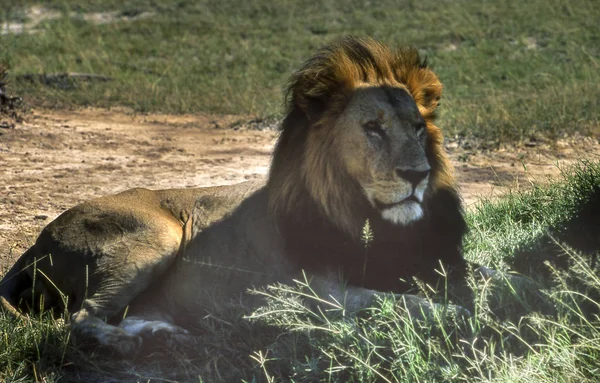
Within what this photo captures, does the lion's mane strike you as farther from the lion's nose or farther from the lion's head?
the lion's nose

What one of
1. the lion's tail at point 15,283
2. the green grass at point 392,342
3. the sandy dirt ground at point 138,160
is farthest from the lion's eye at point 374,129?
the sandy dirt ground at point 138,160

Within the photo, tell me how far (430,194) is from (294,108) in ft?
2.61

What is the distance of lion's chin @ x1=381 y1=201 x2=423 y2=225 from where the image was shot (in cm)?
378

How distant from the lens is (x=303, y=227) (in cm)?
402

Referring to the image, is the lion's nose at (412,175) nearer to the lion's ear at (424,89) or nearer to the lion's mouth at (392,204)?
the lion's mouth at (392,204)

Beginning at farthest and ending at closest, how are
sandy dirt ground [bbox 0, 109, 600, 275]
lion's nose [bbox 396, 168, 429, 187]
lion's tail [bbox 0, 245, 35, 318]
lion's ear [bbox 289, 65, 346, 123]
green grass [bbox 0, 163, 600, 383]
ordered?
sandy dirt ground [bbox 0, 109, 600, 275], lion's tail [bbox 0, 245, 35, 318], lion's ear [bbox 289, 65, 346, 123], lion's nose [bbox 396, 168, 429, 187], green grass [bbox 0, 163, 600, 383]

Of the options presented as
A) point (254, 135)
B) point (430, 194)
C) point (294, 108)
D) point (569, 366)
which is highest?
point (294, 108)

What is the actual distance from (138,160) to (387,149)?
204 inches

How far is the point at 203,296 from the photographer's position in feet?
14.1

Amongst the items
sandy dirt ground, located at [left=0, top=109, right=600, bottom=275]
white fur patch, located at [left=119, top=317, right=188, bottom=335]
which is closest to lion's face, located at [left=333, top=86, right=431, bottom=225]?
white fur patch, located at [left=119, top=317, right=188, bottom=335]

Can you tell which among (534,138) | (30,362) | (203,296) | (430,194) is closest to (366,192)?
(430,194)

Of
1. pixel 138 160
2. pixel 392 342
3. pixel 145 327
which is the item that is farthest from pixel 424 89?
pixel 138 160

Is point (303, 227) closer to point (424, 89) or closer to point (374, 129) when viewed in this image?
point (374, 129)

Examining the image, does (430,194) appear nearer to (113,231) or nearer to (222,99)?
(113,231)
